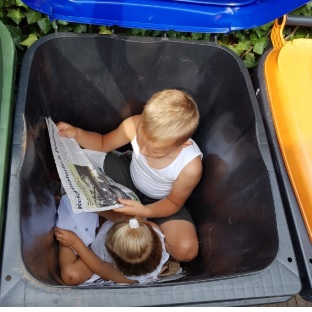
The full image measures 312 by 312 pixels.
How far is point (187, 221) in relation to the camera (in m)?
1.37

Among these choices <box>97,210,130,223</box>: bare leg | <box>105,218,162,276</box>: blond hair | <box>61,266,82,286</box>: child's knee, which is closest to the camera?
<box>105,218,162,276</box>: blond hair

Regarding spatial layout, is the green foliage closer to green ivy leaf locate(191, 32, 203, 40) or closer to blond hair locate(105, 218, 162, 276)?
green ivy leaf locate(191, 32, 203, 40)

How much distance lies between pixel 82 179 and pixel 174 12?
1.94 feet

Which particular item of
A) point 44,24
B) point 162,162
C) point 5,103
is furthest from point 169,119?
point 44,24

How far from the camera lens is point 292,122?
4.03 feet

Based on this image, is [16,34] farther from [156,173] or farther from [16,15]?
[156,173]

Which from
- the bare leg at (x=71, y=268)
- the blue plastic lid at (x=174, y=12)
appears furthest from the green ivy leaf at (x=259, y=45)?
the bare leg at (x=71, y=268)

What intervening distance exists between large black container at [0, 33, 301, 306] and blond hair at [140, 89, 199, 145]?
7.2 inches

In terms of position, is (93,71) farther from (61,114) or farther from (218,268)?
(218,268)

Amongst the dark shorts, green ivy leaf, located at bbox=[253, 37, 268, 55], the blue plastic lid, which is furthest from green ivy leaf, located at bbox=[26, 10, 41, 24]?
green ivy leaf, located at bbox=[253, 37, 268, 55]

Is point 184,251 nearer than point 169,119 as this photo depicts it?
No

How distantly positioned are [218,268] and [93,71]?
2.31 feet

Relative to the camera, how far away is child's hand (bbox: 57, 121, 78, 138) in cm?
135

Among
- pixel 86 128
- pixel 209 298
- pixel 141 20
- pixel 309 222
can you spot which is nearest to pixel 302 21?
pixel 141 20
